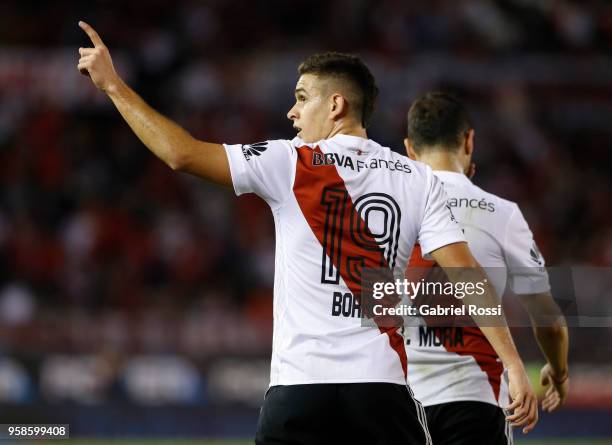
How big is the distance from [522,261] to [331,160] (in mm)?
1493

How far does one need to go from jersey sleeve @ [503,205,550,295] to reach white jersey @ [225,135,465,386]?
3.63 ft

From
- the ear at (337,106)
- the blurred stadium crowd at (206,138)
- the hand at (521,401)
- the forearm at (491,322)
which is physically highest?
the blurred stadium crowd at (206,138)

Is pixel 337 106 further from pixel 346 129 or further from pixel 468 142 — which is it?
pixel 468 142

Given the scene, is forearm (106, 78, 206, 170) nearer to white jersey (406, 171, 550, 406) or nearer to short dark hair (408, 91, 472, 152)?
white jersey (406, 171, 550, 406)

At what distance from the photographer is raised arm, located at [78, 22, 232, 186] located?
3.91 meters

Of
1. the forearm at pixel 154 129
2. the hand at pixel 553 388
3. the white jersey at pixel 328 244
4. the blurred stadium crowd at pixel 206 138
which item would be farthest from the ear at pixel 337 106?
the blurred stadium crowd at pixel 206 138

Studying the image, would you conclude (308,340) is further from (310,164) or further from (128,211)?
(128,211)

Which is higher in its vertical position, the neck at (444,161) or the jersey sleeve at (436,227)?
the neck at (444,161)

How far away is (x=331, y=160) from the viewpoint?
423 centimetres

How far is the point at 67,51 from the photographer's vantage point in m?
17.3

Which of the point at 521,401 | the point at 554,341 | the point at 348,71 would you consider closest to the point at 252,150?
the point at 348,71

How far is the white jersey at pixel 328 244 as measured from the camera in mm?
4043

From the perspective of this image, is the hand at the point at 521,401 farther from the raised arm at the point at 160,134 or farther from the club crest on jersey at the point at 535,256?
the raised arm at the point at 160,134

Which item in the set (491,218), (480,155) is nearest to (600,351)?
(480,155)
